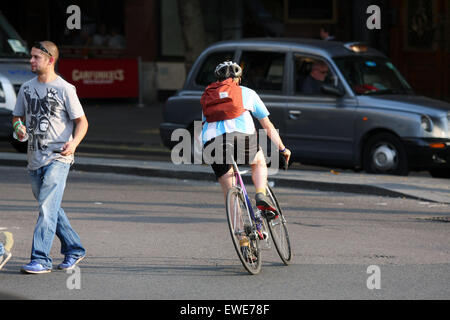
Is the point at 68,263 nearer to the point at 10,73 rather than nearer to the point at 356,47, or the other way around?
the point at 356,47

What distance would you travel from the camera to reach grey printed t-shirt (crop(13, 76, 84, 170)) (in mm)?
7559

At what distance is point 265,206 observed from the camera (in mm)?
7664

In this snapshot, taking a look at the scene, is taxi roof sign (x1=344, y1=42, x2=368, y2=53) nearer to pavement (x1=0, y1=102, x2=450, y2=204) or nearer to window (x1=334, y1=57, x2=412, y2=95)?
window (x1=334, y1=57, x2=412, y2=95)

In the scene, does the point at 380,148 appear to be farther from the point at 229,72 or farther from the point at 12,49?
the point at 12,49

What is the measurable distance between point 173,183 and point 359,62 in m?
3.12

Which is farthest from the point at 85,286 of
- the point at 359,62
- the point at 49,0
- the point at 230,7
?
the point at 49,0

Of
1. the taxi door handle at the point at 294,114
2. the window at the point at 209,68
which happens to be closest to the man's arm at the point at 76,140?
the taxi door handle at the point at 294,114

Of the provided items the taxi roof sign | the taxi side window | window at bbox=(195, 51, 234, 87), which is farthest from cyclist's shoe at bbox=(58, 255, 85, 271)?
the taxi roof sign

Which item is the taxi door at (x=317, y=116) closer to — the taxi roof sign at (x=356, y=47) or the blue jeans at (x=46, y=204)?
the taxi roof sign at (x=356, y=47)

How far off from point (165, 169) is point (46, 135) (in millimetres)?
6303

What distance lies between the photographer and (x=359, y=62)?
45.7 ft

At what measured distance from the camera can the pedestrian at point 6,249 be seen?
7.57 meters

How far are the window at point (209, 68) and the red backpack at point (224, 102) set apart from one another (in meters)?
6.77

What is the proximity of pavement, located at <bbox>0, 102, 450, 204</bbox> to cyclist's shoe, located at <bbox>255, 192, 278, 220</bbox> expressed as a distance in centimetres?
426
